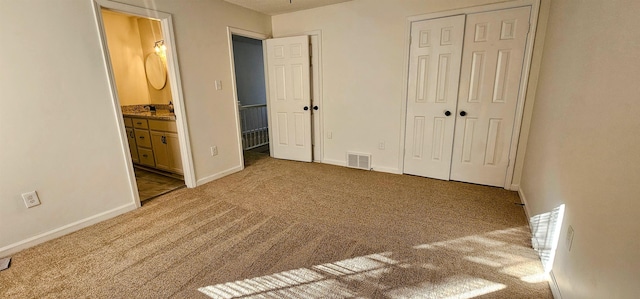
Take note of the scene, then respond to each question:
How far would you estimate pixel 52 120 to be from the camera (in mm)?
2209

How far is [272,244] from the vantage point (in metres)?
2.13

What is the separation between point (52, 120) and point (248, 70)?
173 inches

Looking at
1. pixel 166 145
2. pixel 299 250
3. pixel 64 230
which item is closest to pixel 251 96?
pixel 166 145

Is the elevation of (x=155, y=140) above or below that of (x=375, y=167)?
above

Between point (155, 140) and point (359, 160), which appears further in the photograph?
point (359, 160)

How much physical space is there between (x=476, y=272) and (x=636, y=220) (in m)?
1.00

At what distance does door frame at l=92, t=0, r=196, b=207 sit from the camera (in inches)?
95.5

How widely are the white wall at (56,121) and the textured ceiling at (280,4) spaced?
2.93 feet

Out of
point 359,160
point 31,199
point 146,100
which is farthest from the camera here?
point 146,100

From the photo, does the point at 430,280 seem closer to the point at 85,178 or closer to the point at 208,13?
the point at 85,178

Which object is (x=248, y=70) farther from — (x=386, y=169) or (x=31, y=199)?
(x=31, y=199)

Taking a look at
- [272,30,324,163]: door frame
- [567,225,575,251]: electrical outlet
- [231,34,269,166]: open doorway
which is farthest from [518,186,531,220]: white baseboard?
[231,34,269,166]: open doorway

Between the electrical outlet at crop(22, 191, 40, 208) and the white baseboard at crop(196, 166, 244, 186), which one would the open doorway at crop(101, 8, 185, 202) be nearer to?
the white baseboard at crop(196, 166, 244, 186)

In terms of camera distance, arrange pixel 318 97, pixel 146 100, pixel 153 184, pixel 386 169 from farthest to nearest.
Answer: pixel 146 100 < pixel 318 97 < pixel 386 169 < pixel 153 184
